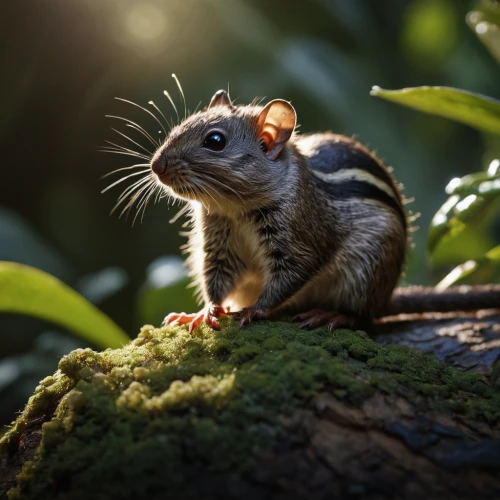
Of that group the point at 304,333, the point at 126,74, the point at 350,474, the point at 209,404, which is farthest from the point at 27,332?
the point at 350,474

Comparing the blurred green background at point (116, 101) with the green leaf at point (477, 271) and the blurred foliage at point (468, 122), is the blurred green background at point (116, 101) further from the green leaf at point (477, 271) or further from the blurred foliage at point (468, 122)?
the blurred foliage at point (468, 122)

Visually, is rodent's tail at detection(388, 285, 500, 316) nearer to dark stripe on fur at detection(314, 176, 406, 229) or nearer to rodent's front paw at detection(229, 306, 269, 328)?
dark stripe on fur at detection(314, 176, 406, 229)

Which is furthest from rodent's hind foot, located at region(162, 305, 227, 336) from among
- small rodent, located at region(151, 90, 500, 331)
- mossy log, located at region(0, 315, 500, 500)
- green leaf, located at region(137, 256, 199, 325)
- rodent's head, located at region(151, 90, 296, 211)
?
green leaf, located at region(137, 256, 199, 325)

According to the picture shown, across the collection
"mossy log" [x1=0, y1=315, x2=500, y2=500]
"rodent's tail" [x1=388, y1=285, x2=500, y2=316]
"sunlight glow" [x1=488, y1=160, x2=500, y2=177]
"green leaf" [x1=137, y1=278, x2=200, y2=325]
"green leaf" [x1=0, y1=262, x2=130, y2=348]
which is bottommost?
"mossy log" [x1=0, y1=315, x2=500, y2=500]

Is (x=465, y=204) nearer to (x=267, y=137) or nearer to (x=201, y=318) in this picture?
(x=267, y=137)

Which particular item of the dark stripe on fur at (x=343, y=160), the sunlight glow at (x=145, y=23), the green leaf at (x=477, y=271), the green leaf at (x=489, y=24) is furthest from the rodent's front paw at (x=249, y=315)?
the sunlight glow at (x=145, y=23)

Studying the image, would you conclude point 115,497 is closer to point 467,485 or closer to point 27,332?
point 467,485

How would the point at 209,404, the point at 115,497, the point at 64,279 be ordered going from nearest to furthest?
the point at 115,497 → the point at 209,404 → the point at 64,279

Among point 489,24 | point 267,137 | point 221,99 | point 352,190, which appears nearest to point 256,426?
point 267,137
